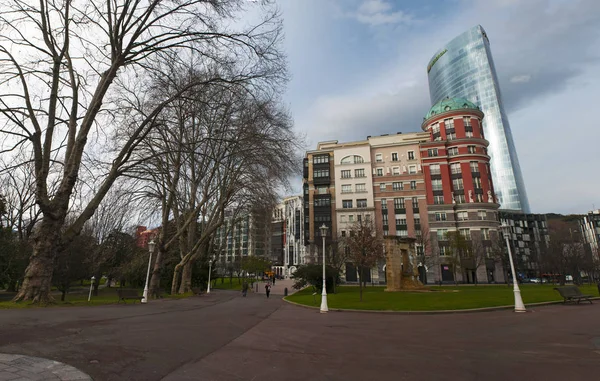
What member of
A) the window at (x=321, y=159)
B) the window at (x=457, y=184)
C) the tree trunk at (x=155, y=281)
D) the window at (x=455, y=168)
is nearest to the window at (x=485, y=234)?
the window at (x=457, y=184)

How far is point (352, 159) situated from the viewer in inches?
2881

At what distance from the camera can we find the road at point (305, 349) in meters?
5.20

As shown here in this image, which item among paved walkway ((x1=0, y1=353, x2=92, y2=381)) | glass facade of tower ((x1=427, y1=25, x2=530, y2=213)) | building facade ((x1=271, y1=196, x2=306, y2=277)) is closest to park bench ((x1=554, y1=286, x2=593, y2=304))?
paved walkway ((x1=0, y1=353, x2=92, y2=381))

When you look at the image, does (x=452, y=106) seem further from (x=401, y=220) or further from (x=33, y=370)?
(x=33, y=370)

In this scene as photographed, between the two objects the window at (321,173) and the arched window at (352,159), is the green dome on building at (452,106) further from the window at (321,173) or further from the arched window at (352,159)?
the window at (321,173)

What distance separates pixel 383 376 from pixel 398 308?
11395 millimetres

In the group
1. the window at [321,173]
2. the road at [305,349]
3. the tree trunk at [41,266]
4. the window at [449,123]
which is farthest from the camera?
the window at [321,173]

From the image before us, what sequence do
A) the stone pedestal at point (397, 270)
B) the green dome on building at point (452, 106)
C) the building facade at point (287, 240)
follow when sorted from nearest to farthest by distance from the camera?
the stone pedestal at point (397, 270) → the green dome on building at point (452, 106) → the building facade at point (287, 240)

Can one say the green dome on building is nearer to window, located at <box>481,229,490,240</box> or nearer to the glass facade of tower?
window, located at <box>481,229,490,240</box>

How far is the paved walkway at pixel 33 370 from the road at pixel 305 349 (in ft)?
0.75

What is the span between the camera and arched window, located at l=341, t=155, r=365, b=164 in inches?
2850

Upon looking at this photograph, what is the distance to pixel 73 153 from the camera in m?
13.6

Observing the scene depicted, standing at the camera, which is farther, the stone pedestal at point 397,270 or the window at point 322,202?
the window at point 322,202

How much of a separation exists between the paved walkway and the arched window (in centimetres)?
7035
